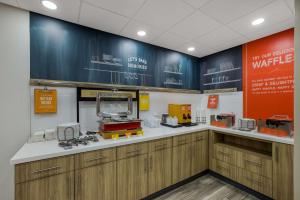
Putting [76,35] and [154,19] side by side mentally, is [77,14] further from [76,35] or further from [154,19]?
[154,19]

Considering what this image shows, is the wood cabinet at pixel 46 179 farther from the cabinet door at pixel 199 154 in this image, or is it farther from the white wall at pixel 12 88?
the cabinet door at pixel 199 154

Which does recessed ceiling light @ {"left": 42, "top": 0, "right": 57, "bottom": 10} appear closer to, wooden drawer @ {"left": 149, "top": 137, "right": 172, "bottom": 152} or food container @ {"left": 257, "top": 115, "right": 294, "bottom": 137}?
wooden drawer @ {"left": 149, "top": 137, "right": 172, "bottom": 152}

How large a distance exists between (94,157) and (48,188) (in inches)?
18.2

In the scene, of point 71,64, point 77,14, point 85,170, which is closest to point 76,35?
point 77,14

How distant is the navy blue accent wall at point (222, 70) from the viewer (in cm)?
288

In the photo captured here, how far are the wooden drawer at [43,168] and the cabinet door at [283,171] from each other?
2.56 m

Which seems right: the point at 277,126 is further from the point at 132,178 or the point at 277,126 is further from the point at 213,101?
the point at 132,178

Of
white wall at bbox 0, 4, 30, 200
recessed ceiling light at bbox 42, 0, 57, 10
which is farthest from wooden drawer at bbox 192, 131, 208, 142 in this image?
recessed ceiling light at bbox 42, 0, 57, 10

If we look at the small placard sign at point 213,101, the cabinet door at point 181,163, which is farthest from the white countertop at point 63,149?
the small placard sign at point 213,101

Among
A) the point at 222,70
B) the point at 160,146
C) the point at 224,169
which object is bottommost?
the point at 224,169

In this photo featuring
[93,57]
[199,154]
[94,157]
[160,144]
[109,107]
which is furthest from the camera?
[199,154]

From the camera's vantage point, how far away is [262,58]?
2.53 meters

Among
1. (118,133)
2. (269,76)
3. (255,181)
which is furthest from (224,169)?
(118,133)

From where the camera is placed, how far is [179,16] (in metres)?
1.94
